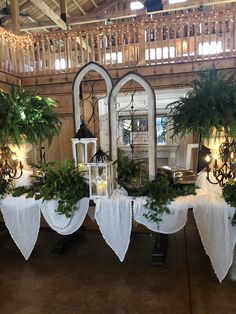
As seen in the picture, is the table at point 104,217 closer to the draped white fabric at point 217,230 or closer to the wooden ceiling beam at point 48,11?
the draped white fabric at point 217,230

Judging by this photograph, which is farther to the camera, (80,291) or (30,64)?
(30,64)

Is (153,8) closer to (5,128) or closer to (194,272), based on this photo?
(5,128)

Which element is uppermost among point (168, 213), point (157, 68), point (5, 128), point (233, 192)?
point (157, 68)

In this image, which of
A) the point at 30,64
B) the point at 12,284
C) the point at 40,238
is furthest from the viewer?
the point at 30,64

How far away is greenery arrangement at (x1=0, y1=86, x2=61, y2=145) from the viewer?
268 centimetres

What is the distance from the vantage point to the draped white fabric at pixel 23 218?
8.62 feet

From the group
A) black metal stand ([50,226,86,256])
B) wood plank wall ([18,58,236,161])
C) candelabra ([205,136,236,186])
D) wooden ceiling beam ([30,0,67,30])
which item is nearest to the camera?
candelabra ([205,136,236,186])

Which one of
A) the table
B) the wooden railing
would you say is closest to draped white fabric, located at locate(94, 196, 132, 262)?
the table

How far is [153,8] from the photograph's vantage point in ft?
17.4

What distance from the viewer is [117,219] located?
242cm

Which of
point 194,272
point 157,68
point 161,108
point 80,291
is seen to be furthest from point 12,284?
point 161,108

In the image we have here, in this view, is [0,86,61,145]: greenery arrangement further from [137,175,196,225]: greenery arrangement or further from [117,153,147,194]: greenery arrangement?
[137,175,196,225]: greenery arrangement

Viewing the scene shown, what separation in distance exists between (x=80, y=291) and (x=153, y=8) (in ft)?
17.3

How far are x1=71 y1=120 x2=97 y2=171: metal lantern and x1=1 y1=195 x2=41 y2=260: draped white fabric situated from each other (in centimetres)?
58
